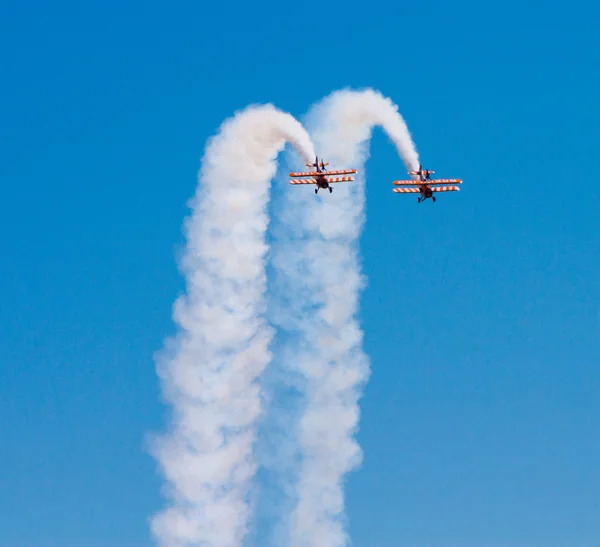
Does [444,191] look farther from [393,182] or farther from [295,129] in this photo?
[295,129]

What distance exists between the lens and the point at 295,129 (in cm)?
11269

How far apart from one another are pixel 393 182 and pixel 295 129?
1019cm

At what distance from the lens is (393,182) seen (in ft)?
381

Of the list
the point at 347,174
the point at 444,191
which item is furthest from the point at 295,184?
the point at 444,191

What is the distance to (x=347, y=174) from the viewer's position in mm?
113562

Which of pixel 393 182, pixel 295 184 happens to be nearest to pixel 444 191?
pixel 393 182

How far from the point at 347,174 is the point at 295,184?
495 cm

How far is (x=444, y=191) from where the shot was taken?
116250 mm

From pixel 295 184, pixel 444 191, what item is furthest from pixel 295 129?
pixel 444 191

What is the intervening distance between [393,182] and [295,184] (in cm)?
859

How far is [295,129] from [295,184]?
5.34 m

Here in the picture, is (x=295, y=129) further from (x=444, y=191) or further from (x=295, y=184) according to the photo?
(x=444, y=191)

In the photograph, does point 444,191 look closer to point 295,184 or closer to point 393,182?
point 393,182
